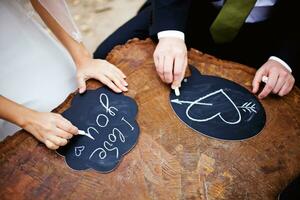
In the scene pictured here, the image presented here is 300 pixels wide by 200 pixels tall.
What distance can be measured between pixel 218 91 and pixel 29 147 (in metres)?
0.71

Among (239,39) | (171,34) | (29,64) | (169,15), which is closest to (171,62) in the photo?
(171,34)

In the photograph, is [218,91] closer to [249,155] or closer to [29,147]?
Answer: [249,155]

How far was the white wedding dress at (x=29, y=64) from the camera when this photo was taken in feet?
4.59

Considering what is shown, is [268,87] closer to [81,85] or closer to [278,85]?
[278,85]

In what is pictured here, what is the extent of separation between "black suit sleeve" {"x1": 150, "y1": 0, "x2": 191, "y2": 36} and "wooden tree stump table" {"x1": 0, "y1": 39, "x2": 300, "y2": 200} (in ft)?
1.05

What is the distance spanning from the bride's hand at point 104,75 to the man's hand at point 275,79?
512mm

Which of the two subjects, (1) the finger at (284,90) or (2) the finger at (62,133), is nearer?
(2) the finger at (62,133)

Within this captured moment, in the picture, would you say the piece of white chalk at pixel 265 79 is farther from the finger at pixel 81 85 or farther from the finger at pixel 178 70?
the finger at pixel 81 85

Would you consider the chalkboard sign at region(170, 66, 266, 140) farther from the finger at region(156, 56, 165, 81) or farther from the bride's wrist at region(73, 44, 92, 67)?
the bride's wrist at region(73, 44, 92, 67)

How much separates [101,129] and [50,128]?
17 cm

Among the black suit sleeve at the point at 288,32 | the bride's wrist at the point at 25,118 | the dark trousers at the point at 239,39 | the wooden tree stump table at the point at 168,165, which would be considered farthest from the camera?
the dark trousers at the point at 239,39

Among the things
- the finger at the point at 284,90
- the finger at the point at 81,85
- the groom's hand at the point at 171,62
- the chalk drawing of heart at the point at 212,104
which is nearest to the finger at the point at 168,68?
the groom's hand at the point at 171,62

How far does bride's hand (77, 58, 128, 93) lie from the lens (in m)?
1.25

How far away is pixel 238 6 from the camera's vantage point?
1.33m
